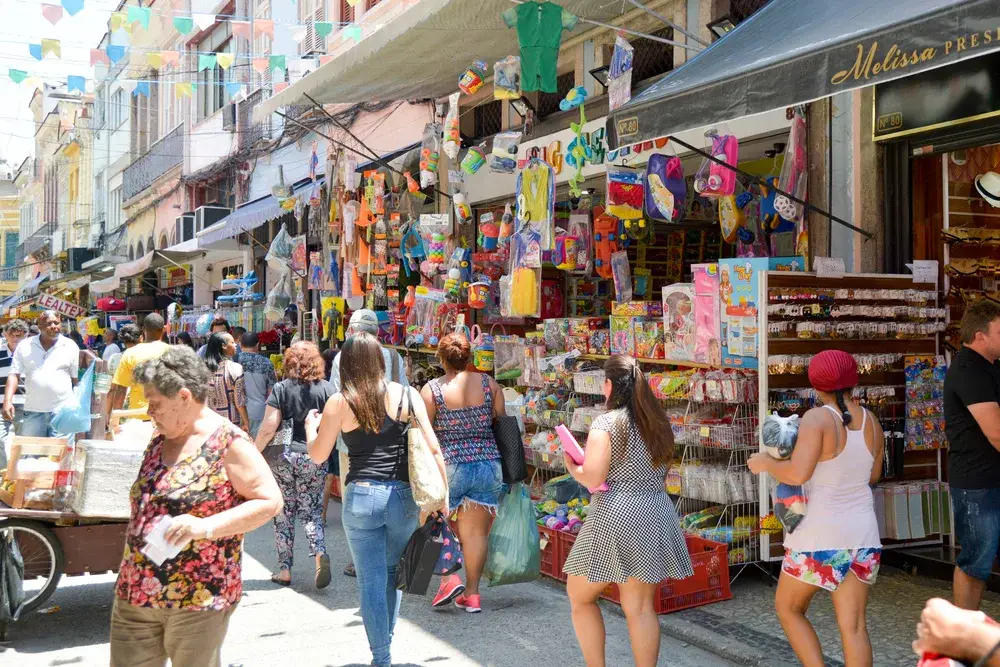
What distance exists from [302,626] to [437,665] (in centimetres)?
117

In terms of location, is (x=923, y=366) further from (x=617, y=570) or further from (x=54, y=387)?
(x=54, y=387)

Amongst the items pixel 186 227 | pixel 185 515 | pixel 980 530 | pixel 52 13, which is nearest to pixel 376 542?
pixel 185 515

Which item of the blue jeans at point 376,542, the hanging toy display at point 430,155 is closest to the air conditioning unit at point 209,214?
the hanging toy display at point 430,155

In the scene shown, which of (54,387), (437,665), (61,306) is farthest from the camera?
(61,306)

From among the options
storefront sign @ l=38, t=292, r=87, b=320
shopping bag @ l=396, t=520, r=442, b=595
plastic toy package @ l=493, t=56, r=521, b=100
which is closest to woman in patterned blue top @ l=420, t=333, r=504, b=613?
shopping bag @ l=396, t=520, r=442, b=595

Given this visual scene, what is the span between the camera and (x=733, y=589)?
21.4ft

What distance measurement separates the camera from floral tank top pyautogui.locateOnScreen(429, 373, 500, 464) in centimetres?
627

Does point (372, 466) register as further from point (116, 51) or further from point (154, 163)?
point (154, 163)

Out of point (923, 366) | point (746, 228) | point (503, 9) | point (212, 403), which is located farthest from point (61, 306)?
point (923, 366)

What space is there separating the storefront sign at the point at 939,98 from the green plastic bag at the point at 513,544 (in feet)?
11.6

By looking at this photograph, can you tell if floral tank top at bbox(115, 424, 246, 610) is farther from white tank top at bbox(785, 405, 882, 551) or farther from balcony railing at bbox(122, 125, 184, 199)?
balcony railing at bbox(122, 125, 184, 199)

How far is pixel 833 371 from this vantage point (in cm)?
428

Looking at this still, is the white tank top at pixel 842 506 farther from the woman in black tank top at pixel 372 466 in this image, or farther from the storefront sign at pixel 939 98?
the storefront sign at pixel 939 98

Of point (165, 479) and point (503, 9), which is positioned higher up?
point (503, 9)
